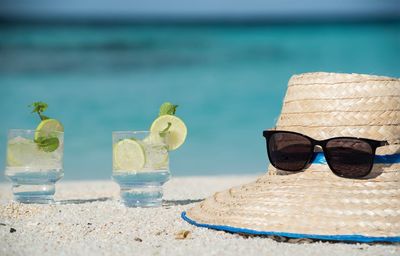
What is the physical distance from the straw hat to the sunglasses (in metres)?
0.06

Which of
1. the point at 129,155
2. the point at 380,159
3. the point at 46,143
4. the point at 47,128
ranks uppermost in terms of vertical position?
the point at 47,128

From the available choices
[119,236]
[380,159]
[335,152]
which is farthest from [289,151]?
[119,236]

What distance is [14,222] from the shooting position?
376 centimetres

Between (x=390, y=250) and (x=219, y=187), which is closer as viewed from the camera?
(x=390, y=250)

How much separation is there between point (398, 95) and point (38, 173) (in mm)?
2244

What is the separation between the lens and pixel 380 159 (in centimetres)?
321

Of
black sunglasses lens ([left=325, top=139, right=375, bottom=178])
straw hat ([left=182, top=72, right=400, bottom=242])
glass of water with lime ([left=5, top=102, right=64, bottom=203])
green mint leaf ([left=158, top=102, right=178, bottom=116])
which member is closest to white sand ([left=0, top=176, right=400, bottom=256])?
straw hat ([left=182, top=72, right=400, bottom=242])

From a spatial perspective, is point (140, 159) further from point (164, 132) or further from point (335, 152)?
point (335, 152)

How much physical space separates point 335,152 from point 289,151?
0.23 meters

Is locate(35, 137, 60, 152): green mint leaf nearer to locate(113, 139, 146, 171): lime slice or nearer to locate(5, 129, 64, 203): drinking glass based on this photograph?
locate(5, 129, 64, 203): drinking glass

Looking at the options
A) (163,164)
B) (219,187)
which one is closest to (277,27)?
(219,187)

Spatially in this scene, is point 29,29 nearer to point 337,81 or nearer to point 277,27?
point 277,27

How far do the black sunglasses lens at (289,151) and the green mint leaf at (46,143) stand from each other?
156cm

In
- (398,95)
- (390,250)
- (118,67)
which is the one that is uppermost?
(118,67)
